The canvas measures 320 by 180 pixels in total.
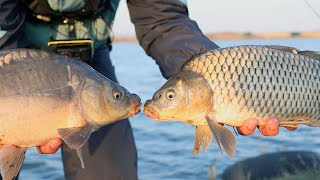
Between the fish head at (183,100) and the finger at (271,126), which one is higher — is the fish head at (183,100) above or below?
above

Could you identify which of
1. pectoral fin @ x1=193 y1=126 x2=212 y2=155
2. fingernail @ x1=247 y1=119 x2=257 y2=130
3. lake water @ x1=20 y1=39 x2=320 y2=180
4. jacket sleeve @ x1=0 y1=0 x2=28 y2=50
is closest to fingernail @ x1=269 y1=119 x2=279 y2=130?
fingernail @ x1=247 y1=119 x2=257 y2=130

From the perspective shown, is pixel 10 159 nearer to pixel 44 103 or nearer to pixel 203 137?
pixel 44 103

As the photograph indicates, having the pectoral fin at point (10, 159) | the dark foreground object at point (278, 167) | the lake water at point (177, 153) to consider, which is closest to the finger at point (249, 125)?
the pectoral fin at point (10, 159)

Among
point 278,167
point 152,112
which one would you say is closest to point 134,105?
point 152,112

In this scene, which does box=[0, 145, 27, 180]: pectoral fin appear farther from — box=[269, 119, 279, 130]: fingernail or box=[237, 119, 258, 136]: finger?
box=[269, 119, 279, 130]: fingernail

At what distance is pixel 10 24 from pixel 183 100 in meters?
1.39

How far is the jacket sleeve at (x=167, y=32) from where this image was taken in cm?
405

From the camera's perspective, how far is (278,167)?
6.82 m

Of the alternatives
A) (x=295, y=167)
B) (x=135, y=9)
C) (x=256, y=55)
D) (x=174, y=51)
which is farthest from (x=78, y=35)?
(x=295, y=167)

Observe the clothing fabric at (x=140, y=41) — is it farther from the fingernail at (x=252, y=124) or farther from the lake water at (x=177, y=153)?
the lake water at (x=177, y=153)

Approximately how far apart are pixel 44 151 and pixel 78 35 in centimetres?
125

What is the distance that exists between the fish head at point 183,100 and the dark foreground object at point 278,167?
138 inches

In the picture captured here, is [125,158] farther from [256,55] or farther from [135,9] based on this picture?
[256,55]

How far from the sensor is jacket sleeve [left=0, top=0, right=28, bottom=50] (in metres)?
3.86
